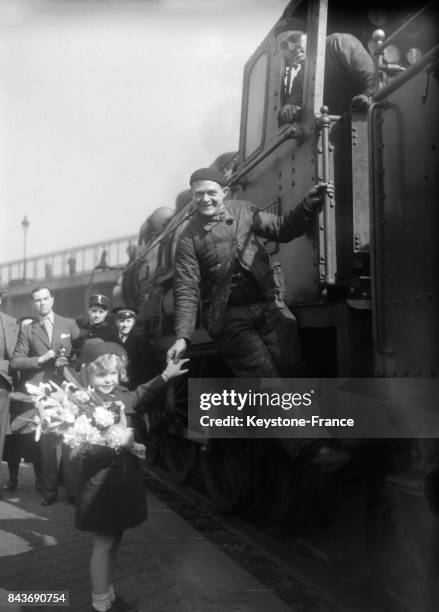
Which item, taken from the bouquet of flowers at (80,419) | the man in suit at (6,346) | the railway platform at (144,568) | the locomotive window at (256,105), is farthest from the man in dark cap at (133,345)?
the bouquet of flowers at (80,419)

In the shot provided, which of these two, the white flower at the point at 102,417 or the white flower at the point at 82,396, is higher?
the white flower at the point at 82,396

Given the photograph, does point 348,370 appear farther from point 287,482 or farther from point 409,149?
point 287,482

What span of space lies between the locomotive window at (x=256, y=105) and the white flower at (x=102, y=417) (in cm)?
228

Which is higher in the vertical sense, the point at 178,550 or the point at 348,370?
the point at 348,370

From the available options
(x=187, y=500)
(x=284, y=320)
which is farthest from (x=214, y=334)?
(x=187, y=500)

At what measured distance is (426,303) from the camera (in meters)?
2.47

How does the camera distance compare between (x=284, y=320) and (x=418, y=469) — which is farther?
(x=284, y=320)

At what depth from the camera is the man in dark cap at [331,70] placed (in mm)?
3594

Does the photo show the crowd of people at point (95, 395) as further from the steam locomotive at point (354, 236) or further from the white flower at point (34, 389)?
the steam locomotive at point (354, 236)

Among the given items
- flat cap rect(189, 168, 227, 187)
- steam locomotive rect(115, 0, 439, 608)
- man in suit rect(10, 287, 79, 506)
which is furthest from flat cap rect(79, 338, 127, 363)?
man in suit rect(10, 287, 79, 506)

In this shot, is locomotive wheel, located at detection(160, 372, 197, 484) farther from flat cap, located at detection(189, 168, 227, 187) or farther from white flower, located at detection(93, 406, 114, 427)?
white flower, located at detection(93, 406, 114, 427)

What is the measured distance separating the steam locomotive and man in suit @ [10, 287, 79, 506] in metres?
0.93

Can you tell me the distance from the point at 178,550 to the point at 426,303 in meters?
2.13

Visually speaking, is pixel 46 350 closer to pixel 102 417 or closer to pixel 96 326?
pixel 96 326
